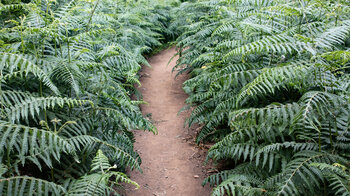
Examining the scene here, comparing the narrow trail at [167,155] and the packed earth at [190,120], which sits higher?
the packed earth at [190,120]

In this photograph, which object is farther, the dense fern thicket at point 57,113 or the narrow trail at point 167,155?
the narrow trail at point 167,155

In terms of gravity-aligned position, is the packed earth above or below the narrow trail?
above

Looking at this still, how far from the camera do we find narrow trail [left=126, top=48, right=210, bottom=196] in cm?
374

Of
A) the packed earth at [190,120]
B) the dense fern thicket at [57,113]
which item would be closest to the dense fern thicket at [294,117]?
the packed earth at [190,120]

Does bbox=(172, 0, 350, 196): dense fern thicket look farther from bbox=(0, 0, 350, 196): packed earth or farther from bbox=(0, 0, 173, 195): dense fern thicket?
bbox=(0, 0, 173, 195): dense fern thicket

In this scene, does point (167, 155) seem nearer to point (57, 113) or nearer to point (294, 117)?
point (57, 113)

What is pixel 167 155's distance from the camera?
451 cm

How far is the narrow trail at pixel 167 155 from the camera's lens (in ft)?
12.3

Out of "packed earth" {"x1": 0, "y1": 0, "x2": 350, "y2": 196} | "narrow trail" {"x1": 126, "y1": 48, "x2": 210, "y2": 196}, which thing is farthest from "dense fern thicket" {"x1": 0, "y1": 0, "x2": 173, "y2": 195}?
"narrow trail" {"x1": 126, "y1": 48, "x2": 210, "y2": 196}

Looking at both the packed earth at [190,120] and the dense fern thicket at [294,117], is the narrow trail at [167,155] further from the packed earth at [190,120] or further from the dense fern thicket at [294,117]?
the dense fern thicket at [294,117]

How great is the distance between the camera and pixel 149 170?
409 centimetres

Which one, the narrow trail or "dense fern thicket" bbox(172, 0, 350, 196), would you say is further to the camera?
the narrow trail

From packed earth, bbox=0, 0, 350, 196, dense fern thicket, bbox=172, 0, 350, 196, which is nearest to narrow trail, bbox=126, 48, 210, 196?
packed earth, bbox=0, 0, 350, 196

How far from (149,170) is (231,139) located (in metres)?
1.63
